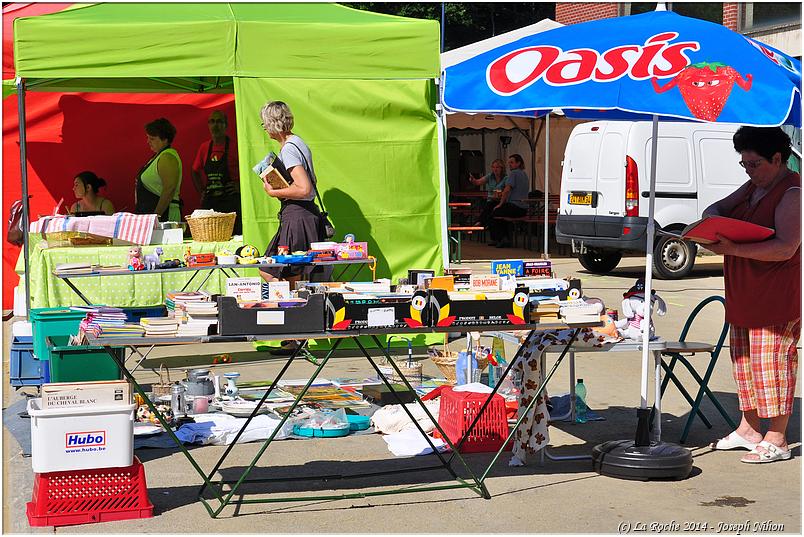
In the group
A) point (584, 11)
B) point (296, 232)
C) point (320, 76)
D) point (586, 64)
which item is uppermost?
point (584, 11)

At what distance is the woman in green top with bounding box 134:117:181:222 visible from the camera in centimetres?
1105

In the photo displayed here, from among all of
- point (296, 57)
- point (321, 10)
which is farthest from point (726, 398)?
point (321, 10)

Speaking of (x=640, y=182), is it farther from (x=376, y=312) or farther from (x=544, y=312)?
(x=376, y=312)

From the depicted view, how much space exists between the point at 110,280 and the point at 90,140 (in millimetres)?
3924

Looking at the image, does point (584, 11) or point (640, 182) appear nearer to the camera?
point (640, 182)

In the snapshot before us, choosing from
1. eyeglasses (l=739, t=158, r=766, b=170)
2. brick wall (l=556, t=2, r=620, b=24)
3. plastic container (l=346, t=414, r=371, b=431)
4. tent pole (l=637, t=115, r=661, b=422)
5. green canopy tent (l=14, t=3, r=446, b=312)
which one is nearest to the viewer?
tent pole (l=637, t=115, r=661, b=422)

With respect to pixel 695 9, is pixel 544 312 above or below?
below

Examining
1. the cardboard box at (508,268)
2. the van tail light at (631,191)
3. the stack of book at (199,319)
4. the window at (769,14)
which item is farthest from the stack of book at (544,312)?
the window at (769,14)

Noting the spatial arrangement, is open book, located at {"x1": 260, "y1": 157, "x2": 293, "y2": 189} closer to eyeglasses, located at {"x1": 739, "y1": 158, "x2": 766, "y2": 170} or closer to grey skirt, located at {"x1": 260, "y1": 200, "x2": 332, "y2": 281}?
grey skirt, located at {"x1": 260, "y1": 200, "x2": 332, "y2": 281}

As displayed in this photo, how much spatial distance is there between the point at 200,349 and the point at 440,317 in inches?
224

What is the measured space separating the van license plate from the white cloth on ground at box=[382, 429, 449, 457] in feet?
29.9

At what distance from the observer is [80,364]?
6359mm

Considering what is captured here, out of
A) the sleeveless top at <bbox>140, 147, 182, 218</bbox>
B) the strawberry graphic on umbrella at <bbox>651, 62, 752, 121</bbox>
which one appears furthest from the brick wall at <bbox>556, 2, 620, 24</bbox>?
the strawberry graphic on umbrella at <bbox>651, 62, 752, 121</bbox>

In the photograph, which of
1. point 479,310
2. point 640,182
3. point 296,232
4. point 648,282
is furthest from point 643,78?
point 640,182
